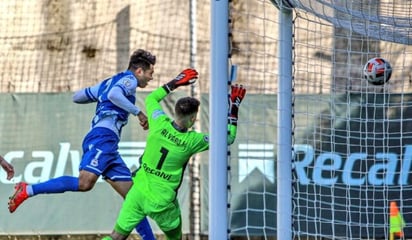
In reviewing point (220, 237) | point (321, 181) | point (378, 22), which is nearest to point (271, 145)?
point (321, 181)

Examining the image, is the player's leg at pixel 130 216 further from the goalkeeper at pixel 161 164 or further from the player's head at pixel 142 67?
the player's head at pixel 142 67

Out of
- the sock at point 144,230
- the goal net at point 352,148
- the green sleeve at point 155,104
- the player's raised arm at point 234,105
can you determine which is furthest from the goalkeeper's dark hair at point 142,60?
the goal net at point 352,148

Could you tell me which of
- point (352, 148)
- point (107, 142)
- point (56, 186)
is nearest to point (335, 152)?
point (352, 148)

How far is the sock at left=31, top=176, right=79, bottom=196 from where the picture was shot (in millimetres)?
8422

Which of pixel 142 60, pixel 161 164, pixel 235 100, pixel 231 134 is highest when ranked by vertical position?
pixel 142 60

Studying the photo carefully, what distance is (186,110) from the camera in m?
8.12

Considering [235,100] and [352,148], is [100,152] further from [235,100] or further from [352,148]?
[352,148]

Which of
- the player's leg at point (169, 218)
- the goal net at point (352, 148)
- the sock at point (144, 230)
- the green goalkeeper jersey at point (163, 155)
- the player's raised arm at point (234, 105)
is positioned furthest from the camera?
the goal net at point (352, 148)

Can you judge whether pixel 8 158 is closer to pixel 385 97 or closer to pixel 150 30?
pixel 150 30

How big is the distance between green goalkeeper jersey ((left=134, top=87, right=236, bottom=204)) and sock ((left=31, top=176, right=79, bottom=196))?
2.04 feet

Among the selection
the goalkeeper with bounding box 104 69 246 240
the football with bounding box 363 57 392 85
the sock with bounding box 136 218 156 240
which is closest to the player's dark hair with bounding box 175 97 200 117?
the goalkeeper with bounding box 104 69 246 240

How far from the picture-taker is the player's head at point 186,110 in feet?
26.6

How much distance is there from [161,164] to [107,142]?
62cm

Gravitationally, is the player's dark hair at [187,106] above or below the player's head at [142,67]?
below
